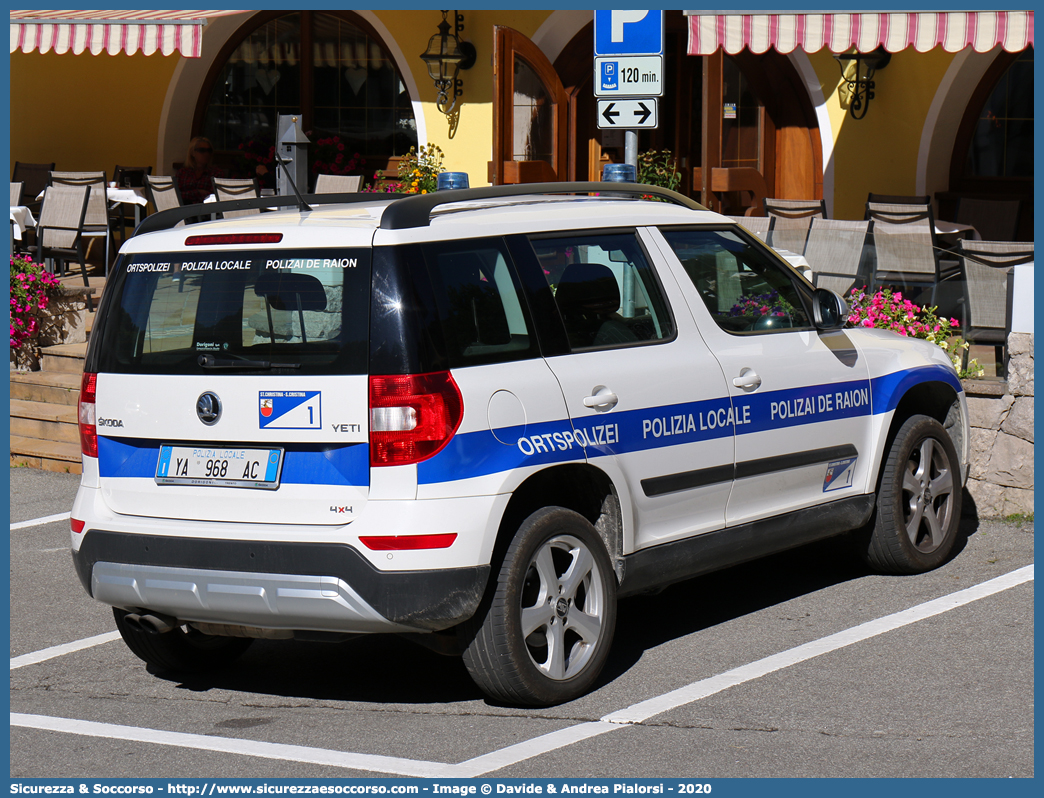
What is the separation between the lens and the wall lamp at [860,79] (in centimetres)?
1448

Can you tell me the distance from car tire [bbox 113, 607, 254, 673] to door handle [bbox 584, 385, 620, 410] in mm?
1833

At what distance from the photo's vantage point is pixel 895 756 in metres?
4.45

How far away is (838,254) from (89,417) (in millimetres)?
6069

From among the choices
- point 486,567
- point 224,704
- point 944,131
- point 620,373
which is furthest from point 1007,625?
point 944,131

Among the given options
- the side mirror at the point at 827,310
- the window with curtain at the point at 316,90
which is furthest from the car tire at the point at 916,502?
the window with curtain at the point at 316,90

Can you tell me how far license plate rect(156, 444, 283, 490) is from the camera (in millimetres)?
4668

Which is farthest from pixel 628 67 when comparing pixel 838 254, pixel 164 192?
pixel 164 192

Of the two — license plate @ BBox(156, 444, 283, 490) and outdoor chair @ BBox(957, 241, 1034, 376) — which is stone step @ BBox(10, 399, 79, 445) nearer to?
license plate @ BBox(156, 444, 283, 490)

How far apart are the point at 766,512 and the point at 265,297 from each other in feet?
7.74

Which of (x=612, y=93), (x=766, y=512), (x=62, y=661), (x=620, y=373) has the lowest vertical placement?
(x=62, y=661)

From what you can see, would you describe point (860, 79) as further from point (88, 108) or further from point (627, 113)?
point (88, 108)

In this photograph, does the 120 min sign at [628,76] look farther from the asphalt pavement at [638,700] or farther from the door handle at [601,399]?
the door handle at [601,399]

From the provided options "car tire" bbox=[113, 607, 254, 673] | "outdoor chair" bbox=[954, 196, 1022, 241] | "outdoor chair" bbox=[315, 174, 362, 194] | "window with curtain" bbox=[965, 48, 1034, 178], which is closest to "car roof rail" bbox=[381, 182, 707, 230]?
"car tire" bbox=[113, 607, 254, 673]
